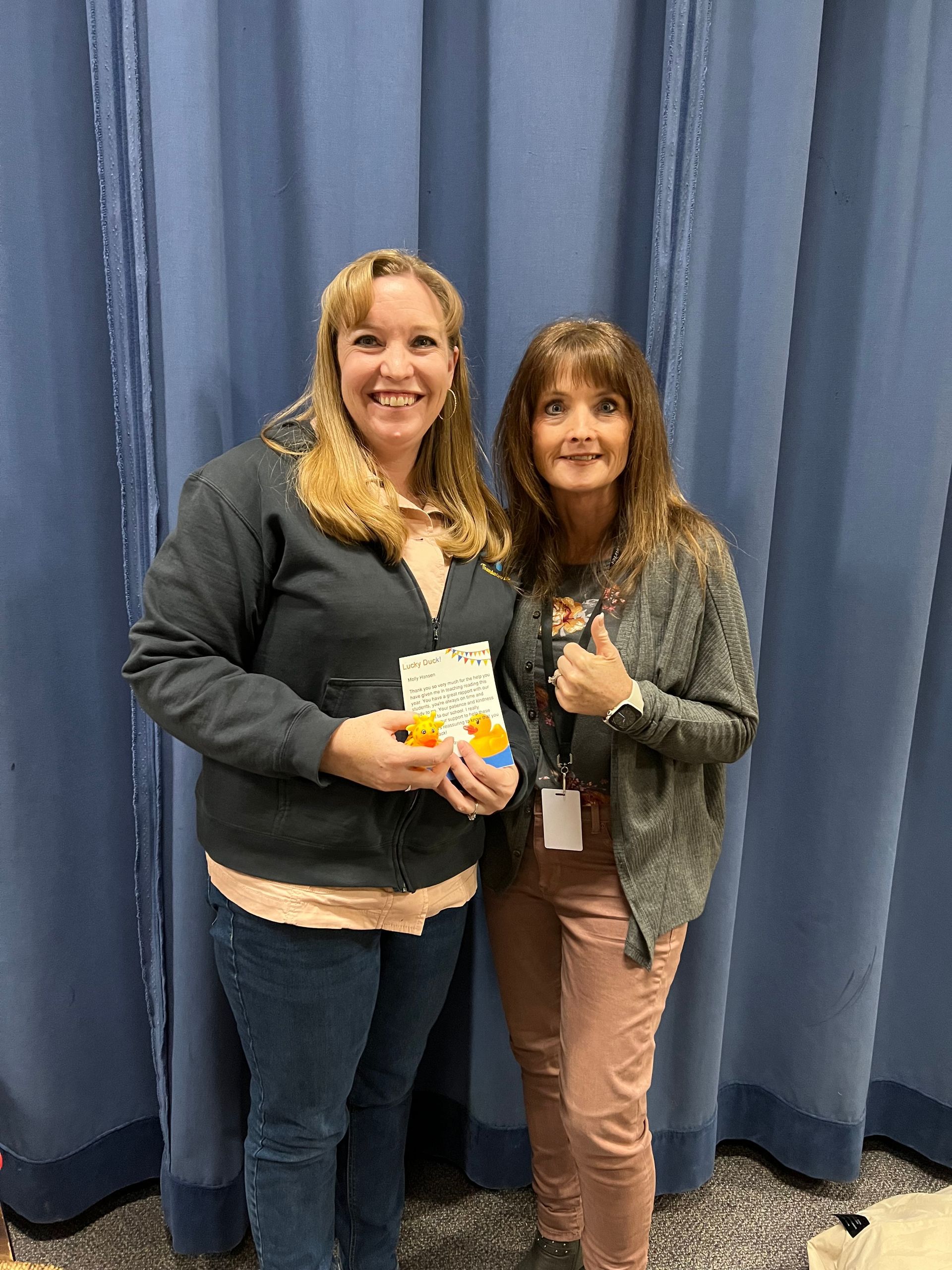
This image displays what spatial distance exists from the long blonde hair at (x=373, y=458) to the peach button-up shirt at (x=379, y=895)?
0.11 feet

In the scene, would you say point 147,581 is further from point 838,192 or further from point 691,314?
point 838,192

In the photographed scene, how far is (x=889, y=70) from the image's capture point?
1.58 metres

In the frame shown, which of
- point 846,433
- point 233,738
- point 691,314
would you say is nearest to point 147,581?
point 233,738

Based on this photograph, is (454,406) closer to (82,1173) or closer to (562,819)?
(562,819)

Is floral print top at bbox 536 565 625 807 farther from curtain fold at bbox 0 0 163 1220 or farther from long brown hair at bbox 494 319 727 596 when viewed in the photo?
curtain fold at bbox 0 0 163 1220

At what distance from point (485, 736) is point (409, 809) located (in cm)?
15

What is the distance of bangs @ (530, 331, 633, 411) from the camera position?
134cm

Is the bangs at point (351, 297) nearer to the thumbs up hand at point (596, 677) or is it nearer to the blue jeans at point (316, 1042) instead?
the thumbs up hand at point (596, 677)

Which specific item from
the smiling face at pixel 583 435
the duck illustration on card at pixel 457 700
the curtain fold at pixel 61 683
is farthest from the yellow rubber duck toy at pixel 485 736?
the curtain fold at pixel 61 683

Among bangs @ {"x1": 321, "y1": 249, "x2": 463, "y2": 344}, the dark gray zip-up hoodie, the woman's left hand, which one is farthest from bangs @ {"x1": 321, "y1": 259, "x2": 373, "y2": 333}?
the woman's left hand

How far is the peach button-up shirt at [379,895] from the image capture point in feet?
3.95

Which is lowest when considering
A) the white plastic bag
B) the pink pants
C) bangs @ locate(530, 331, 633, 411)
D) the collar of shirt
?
the white plastic bag

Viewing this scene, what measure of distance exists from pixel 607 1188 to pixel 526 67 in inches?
71.1

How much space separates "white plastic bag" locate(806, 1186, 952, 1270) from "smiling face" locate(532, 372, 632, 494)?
1432 mm
